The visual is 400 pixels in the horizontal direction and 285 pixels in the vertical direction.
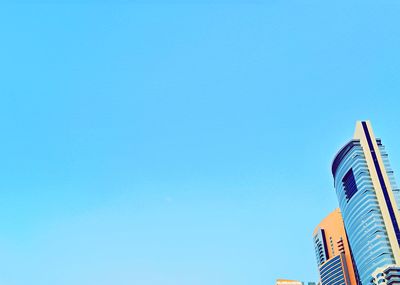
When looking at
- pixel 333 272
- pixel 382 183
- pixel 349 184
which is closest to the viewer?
pixel 382 183

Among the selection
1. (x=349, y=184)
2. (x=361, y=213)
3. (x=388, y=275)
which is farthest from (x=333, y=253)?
(x=388, y=275)

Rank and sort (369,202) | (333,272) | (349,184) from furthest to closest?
(333,272)
(349,184)
(369,202)

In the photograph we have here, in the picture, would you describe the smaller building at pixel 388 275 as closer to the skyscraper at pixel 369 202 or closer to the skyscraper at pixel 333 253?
the skyscraper at pixel 369 202

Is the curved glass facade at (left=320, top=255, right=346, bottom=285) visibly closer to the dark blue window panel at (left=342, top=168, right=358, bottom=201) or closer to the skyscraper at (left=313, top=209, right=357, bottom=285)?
the skyscraper at (left=313, top=209, right=357, bottom=285)

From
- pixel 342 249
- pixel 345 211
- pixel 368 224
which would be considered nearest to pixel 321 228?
pixel 342 249

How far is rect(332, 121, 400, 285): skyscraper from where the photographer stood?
124 meters

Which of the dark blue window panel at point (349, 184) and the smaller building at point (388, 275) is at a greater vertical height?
the dark blue window panel at point (349, 184)

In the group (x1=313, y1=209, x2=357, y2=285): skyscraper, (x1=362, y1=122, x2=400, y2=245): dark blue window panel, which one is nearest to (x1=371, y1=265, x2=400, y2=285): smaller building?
(x1=362, y1=122, x2=400, y2=245): dark blue window panel

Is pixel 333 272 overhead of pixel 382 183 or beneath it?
beneath

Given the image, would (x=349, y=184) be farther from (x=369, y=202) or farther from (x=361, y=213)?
(x=369, y=202)

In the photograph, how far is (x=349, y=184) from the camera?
144625mm

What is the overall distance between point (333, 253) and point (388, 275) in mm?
63288

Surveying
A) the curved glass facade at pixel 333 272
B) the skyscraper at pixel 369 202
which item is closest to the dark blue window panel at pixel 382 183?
the skyscraper at pixel 369 202

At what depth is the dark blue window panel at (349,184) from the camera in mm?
140150
